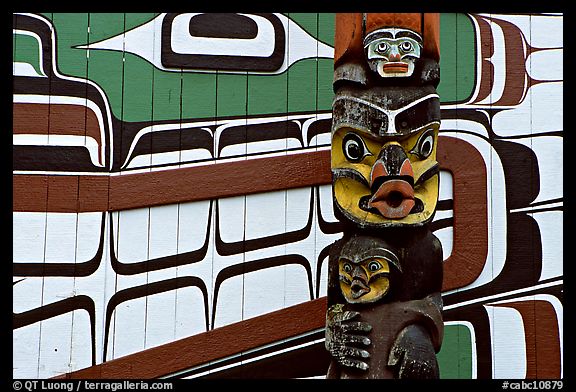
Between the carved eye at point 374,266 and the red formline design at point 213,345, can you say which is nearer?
the carved eye at point 374,266

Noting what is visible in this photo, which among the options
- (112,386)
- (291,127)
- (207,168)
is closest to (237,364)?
(112,386)

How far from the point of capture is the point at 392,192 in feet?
11.2

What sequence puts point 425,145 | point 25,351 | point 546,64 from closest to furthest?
point 425,145 < point 25,351 < point 546,64

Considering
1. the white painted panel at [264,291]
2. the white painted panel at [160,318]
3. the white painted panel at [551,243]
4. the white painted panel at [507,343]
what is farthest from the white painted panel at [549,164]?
the white painted panel at [160,318]

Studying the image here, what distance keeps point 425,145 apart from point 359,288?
2.56 ft

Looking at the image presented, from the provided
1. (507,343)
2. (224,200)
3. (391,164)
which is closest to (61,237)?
(224,200)

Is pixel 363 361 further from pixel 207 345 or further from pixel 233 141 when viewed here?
pixel 233 141

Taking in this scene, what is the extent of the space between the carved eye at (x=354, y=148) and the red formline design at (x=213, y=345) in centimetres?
141

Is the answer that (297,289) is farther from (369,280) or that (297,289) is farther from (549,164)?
(549,164)

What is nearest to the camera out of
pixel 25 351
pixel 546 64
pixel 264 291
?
pixel 25 351

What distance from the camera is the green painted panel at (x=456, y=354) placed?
4.66 metres

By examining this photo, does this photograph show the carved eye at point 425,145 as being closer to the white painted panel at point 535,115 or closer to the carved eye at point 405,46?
the carved eye at point 405,46

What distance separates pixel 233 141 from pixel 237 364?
1.48 meters

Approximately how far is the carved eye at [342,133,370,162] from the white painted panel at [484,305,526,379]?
1.76 meters
